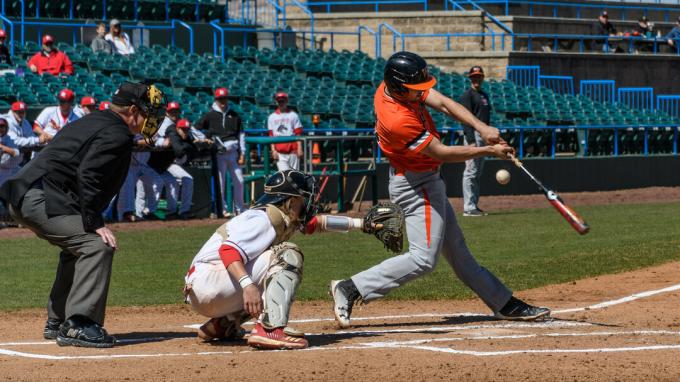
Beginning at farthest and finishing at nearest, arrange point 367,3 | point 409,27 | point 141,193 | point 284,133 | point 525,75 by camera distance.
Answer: point 367,3, point 409,27, point 525,75, point 284,133, point 141,193

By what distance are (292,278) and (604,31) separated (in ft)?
93.6

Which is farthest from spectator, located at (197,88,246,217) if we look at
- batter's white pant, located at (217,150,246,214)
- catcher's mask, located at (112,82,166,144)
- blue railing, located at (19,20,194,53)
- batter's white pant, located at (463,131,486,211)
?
catcher's mask, located at (112,82,166,144)

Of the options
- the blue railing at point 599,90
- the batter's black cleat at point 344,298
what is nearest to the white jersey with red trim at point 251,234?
the batter's black cleat at point 344,298

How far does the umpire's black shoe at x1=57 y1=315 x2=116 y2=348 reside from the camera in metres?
7.54

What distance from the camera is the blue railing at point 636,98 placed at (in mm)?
31406

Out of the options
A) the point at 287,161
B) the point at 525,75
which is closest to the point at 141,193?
the point at 287,161

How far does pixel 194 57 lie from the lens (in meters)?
25.9

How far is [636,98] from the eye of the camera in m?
32.0

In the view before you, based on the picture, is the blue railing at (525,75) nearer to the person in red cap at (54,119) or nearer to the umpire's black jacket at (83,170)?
the person in red cap at (54,119)

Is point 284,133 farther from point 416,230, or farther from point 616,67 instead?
point 616,67

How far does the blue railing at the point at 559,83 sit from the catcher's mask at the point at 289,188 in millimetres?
24207

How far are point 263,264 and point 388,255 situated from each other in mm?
6065

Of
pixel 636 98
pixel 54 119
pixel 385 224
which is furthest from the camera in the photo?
pixel 636 98

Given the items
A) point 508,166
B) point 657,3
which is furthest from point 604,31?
point 508,166
